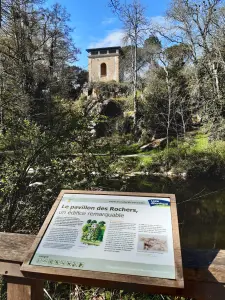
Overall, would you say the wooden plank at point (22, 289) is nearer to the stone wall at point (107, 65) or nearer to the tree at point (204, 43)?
the tree at point (204, 43)

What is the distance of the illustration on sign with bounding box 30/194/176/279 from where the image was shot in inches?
55.8

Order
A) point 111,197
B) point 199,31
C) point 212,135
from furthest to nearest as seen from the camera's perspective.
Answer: point 199,31 → point 212,135 → point 111,197

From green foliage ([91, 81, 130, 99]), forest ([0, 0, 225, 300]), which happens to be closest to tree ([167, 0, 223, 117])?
forest ([0, 0, 225, 300])

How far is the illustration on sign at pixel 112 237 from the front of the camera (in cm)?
142

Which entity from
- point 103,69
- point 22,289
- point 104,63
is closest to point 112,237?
point 22,289

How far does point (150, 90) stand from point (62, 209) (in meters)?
27.1

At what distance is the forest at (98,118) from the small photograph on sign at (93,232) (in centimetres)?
185

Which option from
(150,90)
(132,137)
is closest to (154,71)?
(150,90)

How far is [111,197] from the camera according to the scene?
6.05ft

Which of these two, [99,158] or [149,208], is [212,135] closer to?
[99,158]

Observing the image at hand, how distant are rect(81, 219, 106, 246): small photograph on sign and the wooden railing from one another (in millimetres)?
357

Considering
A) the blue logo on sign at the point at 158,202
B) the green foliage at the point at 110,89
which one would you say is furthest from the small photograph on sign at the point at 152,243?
the green foliage at the point at 110,89

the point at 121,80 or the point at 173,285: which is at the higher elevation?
the point at 121,80

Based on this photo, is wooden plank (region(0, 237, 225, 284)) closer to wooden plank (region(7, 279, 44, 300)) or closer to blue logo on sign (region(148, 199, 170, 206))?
wooden plank (region(7, 279, 44, 300))
